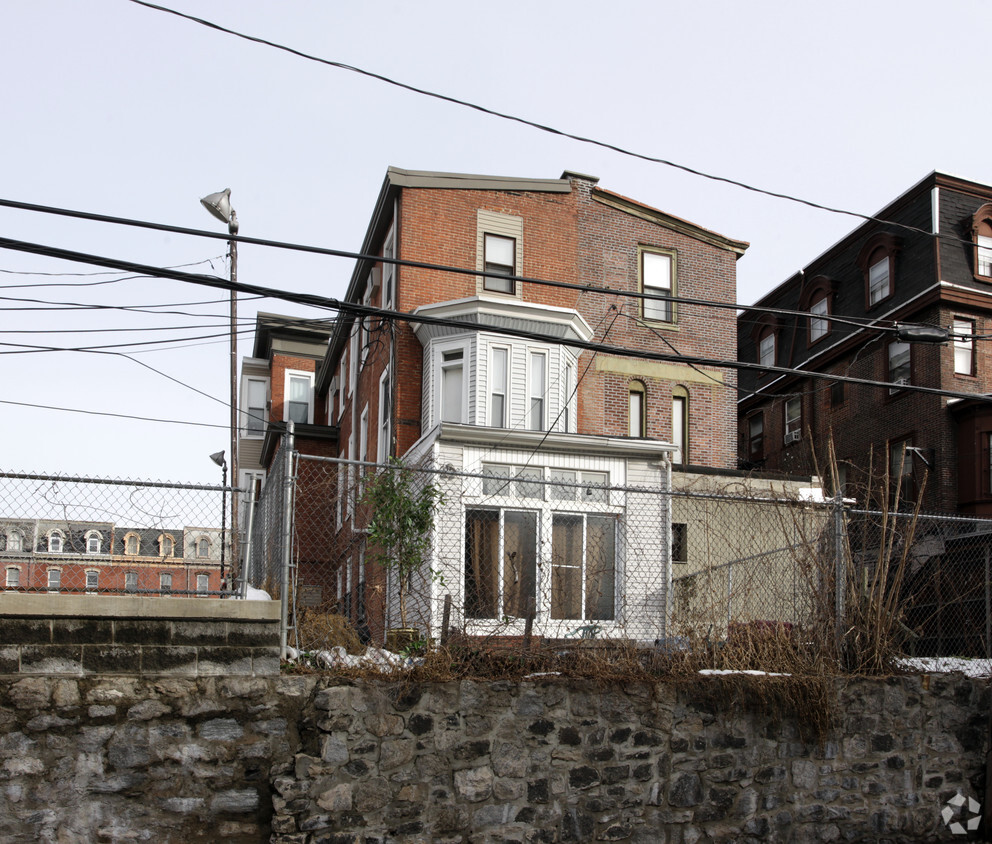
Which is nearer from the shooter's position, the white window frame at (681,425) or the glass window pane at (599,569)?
the glass window pane at (599,569)

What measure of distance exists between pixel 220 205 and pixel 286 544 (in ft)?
40.8

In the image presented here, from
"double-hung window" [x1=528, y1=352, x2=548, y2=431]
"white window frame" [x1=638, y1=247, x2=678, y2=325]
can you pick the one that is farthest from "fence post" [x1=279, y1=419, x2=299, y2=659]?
"white window frame" [x1=638, y1=247, x2=678, y2=325]

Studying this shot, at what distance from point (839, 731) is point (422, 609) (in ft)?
13.3

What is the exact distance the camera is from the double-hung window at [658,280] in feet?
75.3

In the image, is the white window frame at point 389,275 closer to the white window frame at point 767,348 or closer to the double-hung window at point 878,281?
the double-hung window at point 878,281

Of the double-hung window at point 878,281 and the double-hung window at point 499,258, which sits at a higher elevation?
the double-hung window at point 878,281

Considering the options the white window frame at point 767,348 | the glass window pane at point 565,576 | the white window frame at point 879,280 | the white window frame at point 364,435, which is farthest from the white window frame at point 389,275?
the white window frame at point 767,348

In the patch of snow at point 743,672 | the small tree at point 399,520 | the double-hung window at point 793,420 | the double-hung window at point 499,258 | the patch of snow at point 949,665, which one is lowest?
the patch of snow at point 949,665

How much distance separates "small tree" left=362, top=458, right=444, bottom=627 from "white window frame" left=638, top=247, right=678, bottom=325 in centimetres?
1375

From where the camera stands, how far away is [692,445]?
2280 centimetres

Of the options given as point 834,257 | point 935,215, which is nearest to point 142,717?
point 935,215

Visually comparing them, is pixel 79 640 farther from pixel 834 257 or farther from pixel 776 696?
pixel 834 257

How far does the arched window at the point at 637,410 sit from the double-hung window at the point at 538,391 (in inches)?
107

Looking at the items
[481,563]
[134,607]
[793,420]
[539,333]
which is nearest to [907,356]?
[793,420]
